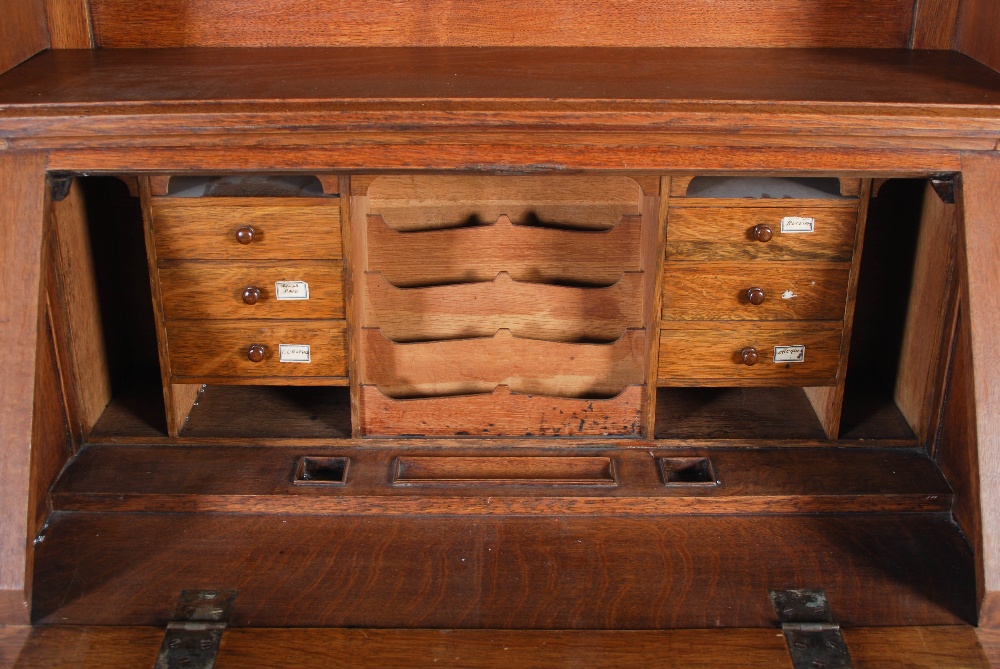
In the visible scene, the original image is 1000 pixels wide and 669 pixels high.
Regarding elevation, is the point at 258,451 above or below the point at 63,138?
below

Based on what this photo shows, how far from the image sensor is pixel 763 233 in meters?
2.21

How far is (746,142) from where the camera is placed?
1942mm

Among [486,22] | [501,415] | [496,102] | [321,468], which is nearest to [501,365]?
[501,415]

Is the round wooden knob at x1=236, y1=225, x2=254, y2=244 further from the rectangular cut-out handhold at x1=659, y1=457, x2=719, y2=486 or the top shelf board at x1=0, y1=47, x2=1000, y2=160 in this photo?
the rectangular cut-out handhold at x1=659, y1=457, x2=719, y2=486

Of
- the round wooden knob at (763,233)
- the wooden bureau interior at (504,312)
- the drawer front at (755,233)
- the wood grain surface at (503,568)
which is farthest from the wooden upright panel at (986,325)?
the round wooden knob at (763,233)

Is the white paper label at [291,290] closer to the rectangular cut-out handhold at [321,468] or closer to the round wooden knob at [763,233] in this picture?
the rectangular cut-out handhold at [321,468]

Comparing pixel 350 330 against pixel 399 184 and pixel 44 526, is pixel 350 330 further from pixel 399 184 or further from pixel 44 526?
pixel 44 526

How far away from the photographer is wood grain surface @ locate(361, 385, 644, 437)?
240 cm

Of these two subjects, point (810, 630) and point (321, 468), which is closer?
point (810, 630)

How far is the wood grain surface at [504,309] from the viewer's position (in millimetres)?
2348

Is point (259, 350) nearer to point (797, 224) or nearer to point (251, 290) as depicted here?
point (251, 290)

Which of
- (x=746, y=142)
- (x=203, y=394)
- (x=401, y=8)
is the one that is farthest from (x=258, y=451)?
(x=746, y=142)

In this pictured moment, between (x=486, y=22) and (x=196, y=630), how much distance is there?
151 centimetres

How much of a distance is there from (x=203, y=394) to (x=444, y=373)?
681mm
